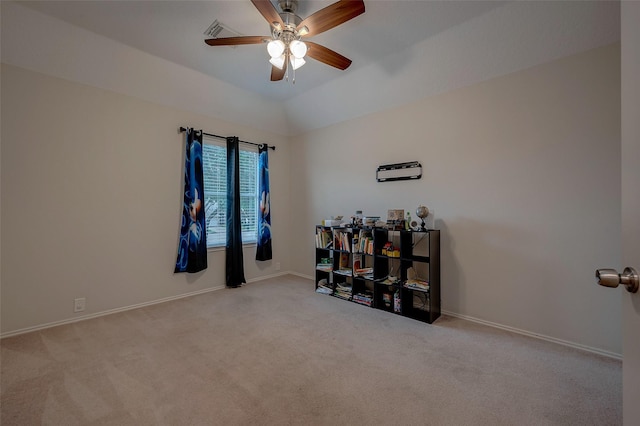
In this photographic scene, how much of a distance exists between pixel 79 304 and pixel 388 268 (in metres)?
3.42

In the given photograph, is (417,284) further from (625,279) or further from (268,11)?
(268,11)

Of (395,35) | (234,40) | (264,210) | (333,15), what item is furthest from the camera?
(264,210)

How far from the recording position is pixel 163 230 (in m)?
3.28

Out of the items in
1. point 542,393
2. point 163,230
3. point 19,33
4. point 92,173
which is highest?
point 19,33

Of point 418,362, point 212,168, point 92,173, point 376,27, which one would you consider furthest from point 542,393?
point 92,173

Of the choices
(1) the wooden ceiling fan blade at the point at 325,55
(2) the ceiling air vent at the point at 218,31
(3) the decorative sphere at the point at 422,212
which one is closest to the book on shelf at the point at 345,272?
(3) the decorative sphere at the point at 422,212

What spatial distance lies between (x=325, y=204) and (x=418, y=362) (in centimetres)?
259

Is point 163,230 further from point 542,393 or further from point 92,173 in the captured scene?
point 542,393

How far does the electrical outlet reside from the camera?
2686 millimetres

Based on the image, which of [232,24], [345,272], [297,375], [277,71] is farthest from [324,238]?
[232,24]

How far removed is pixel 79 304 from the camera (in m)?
2.71

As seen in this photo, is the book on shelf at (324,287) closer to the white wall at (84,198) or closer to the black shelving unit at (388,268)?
the black shelving unit at (388,268)

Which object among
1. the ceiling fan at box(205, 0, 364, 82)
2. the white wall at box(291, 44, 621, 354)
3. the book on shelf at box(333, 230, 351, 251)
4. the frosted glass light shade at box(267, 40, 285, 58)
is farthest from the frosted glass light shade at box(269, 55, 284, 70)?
the book on shelf at box(333, 230, 351, 251)

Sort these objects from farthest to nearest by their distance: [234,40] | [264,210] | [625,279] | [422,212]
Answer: [264,210], [422,212], [234,40], [625,279]
